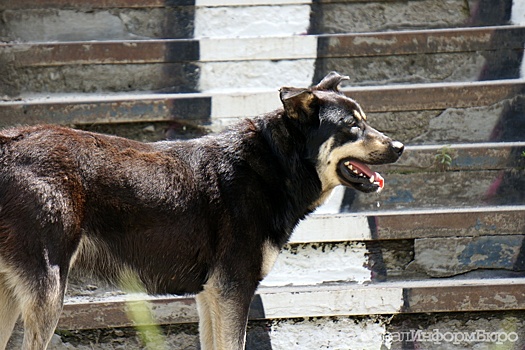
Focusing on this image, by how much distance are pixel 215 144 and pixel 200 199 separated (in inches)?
15.9

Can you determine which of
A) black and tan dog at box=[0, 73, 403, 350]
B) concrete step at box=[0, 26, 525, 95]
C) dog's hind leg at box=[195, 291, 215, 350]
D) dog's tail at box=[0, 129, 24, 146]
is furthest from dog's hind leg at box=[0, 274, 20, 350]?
concrete step at box=[0, 26, 525, 95]

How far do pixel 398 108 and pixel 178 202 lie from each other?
269cm

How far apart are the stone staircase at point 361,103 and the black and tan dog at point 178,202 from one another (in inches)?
32.8

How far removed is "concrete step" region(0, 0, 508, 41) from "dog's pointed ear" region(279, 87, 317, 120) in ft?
8.67

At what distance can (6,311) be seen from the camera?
186 inches

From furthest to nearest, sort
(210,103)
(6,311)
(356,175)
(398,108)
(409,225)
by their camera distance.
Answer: (398,108) → (210,103) → (409,225) → (356,175) → (6,311)

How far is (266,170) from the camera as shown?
5.11 metres

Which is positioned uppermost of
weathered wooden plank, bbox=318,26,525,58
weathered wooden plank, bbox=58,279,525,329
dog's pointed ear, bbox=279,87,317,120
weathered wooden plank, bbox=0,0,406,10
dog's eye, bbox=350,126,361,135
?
weathered wooden plank, bbox=0,0,406,10

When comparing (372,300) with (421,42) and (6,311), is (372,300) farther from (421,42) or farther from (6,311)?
(421,42)

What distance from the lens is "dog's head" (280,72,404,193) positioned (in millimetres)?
5066

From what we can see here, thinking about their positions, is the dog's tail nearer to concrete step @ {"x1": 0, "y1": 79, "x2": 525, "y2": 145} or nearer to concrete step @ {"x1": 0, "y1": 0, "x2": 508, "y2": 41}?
concrete step @ {"x1": 0, "y1": 79, "x2": 525, "y2": 145}

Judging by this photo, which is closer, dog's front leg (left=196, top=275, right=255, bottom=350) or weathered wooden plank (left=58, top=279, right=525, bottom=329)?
dog's front leg (left=196, top=275, right=255, bottom=350)

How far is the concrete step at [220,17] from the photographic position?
24.3 ft

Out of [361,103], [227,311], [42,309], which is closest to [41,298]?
[42,309]
